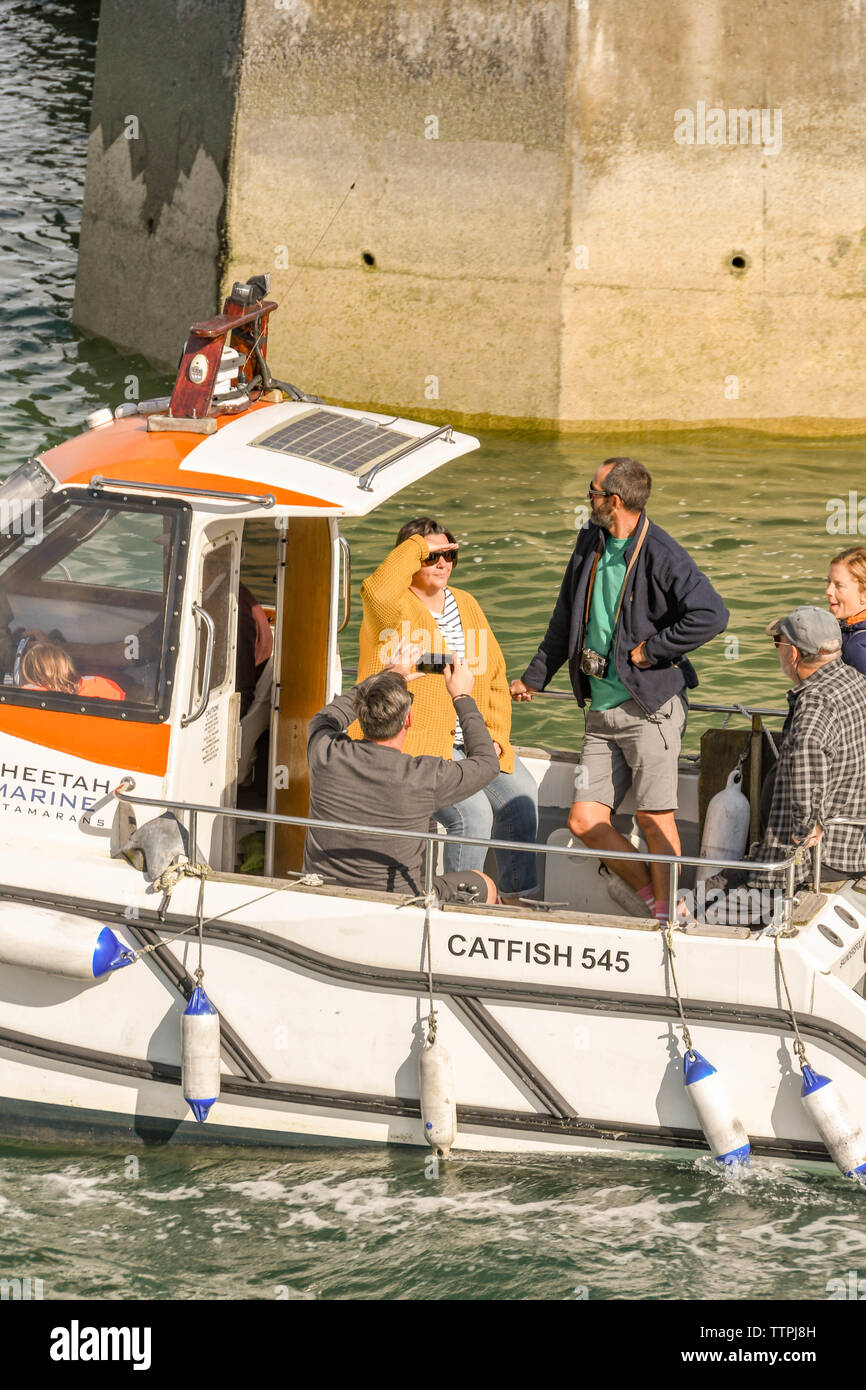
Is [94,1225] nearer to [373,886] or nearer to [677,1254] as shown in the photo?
[373,886]

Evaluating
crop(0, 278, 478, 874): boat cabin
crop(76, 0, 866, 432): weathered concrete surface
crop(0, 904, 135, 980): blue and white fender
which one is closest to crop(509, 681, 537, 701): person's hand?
crop(0, 278, 478, 874): boat cabin

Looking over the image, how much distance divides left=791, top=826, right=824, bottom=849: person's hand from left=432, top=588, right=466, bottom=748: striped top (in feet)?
4.78

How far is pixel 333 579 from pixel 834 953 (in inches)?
96.1

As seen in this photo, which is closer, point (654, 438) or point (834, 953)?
point (834, 953)

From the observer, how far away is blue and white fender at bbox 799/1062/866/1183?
5.49 meters

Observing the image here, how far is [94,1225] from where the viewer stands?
5.82 metres

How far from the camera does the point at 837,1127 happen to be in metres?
5.49

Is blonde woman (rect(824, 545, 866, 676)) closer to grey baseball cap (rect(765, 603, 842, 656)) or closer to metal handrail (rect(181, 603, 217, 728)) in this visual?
grey baseball cap (rect(765, 603, 842, 656))

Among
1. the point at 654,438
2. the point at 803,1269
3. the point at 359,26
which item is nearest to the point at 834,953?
the point at 803,1269

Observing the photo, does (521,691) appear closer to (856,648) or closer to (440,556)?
(440,556)

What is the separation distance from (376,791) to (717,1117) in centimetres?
162

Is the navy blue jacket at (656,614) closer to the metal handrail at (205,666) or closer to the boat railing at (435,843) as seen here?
the boat railing at (435,843)

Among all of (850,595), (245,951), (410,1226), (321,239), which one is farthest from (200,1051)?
(321,239)
